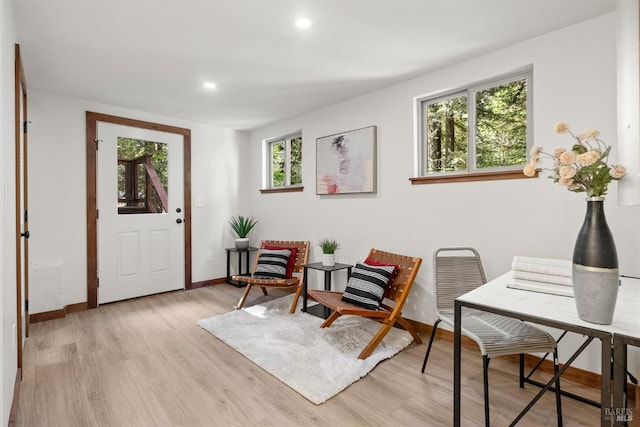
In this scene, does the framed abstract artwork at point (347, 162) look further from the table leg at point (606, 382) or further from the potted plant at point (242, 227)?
the table leg at point (606, 382)

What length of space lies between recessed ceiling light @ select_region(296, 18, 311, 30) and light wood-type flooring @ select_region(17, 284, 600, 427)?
92.2 inches

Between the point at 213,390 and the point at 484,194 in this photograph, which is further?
the point at 484,194

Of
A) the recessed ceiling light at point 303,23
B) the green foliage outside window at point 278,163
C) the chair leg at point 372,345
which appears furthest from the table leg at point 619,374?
the green foliage outside window at point 278,163

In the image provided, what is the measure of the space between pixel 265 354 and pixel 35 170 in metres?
2.96

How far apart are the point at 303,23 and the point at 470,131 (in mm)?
1612

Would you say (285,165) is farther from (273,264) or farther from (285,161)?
(273,264)

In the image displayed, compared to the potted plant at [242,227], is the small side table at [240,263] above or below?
below

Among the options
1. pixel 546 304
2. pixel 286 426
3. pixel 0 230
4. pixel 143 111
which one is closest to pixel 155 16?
pixel 0 230

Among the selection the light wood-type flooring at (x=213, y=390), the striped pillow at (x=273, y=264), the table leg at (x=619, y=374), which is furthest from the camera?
the striped pillow at (x=273, y=264)

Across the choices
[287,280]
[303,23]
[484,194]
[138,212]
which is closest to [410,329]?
[484,194]

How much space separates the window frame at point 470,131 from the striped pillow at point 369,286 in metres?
0.89

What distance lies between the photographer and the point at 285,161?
4.59 metres

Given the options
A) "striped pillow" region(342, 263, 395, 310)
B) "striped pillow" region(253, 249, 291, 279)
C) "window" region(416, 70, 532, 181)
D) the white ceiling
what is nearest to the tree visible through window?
"window" region(416, 70, 532, 181)

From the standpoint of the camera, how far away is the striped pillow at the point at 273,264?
12.1 feet
